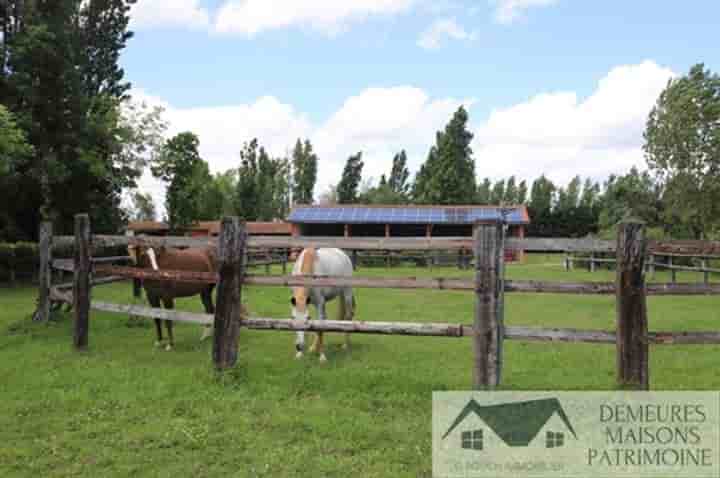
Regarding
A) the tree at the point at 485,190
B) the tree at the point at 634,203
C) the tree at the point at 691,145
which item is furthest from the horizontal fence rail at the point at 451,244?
the tree at the point at 485,190

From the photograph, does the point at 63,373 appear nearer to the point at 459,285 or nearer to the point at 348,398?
the point at 348,398

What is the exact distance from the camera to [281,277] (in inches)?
216

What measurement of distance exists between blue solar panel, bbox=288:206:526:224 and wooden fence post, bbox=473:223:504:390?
31.6 metres

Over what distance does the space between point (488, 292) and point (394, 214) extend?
33.4 m

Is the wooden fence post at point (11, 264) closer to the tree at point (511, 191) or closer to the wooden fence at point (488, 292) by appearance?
Answer: the wooden fence at point (488, 292)

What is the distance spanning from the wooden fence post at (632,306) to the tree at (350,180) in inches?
2376

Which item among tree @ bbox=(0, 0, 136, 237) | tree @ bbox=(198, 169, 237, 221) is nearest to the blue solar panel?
tree @ bbox=(198, 169, 237, 221)

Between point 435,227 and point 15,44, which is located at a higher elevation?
point 15,44

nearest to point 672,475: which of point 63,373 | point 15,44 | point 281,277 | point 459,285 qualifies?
point 459,285

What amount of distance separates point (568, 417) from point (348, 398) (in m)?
1.85

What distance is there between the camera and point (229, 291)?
548 cm

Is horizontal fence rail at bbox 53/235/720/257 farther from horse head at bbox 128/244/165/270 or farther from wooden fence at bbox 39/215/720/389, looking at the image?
horse head at bbox 128/244/165/270

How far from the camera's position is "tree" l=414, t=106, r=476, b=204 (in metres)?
50.3

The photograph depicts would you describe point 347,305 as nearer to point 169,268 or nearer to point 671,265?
point 169,268
